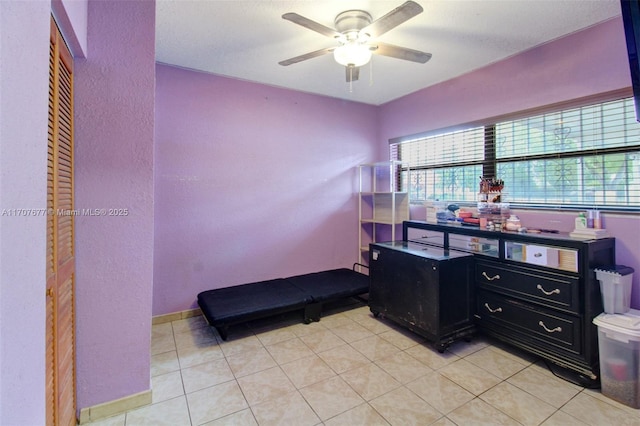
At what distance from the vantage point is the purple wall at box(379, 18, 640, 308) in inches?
85.7

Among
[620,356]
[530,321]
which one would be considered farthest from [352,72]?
[620,356]

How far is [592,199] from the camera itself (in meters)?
2.39

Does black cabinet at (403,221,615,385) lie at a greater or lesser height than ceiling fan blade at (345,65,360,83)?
lesser

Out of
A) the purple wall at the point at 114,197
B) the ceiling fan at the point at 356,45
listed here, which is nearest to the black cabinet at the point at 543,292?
the ceiling fan at the point at 356,45

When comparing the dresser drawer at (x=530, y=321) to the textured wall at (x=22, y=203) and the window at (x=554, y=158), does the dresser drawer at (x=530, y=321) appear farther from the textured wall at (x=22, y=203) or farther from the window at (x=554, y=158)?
the textured wall at (x=22, y=203)

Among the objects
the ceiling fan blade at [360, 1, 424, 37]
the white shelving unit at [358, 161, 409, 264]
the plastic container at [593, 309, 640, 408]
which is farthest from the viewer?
the white shelving unit at [358, 161, 409, 264]

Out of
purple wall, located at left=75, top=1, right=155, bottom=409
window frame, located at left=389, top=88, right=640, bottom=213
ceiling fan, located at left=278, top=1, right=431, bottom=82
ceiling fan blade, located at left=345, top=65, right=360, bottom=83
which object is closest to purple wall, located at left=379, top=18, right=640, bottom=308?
window frame, located at left=389, top=88, right=640, bottom=213

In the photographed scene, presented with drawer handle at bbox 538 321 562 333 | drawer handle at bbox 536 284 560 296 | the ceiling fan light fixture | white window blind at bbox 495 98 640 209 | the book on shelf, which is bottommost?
drawer handle at bbox 538 321 562 333

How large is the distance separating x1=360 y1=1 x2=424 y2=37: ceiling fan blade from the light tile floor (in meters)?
2.31

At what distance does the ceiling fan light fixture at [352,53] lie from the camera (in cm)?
207

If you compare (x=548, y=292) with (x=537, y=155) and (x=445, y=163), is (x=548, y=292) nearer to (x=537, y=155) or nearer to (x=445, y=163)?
(x=537, y=155)

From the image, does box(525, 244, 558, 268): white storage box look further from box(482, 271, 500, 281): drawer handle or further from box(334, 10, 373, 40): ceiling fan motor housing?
box(334, 10, 373, 40): ceiling fan motor housing

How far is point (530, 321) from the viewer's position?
2295mm

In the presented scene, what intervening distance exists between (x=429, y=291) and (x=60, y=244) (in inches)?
97.2
